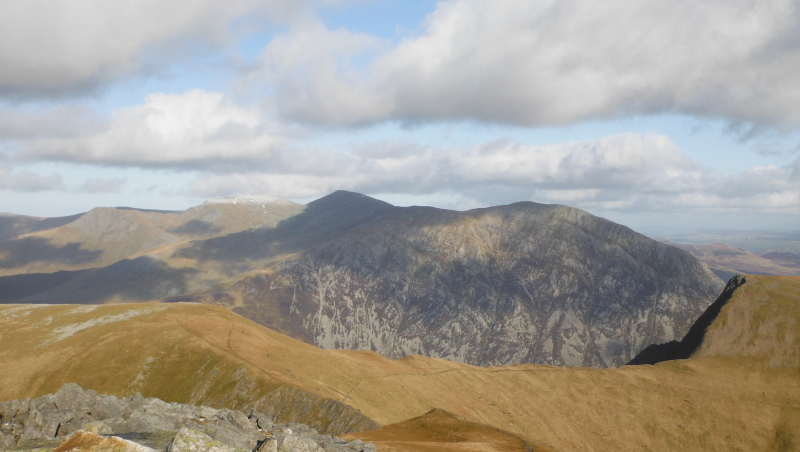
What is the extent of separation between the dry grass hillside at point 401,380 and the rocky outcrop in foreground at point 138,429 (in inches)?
1436

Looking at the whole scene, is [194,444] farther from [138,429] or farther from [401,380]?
[401,380]

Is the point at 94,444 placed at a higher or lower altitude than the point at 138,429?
higher

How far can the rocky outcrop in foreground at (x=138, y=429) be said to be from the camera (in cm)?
2003

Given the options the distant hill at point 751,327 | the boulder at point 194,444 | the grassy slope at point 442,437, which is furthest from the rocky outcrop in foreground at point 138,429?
the distant hill at point 751,327

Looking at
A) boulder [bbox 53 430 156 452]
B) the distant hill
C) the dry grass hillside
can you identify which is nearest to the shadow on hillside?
the distant hill

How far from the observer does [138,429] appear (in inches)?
1076

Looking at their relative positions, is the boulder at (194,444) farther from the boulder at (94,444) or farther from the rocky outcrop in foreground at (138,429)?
the boulder at (94,444)

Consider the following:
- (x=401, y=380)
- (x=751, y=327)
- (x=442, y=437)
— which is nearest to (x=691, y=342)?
(x=751, y=327)

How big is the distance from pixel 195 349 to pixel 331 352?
99.6 ft

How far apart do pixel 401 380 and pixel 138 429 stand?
79.6 metres

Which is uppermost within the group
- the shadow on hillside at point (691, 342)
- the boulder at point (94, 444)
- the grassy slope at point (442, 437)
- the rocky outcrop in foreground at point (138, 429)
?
the boulder at point (94, 444)

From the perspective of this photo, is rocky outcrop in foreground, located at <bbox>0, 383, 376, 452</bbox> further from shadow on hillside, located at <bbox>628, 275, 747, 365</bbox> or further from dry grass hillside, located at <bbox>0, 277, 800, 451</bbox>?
shadow on hillside, located at <bbox>628, 275, 747, 365</bbox>

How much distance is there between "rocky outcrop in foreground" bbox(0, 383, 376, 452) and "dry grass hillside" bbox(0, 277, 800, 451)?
36474 millimetres

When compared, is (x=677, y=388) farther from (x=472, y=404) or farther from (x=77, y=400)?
(x=77, y=400)
